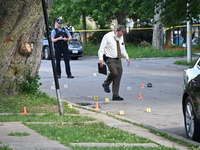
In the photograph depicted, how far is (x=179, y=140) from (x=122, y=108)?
4.54 meters

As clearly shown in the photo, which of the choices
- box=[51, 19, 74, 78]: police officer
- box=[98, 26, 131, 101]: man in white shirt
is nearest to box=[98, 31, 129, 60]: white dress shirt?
box=[98, 26, 131, 101]: man in white shirt

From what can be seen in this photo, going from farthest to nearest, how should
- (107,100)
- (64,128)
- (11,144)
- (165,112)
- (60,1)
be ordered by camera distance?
(60,1), (107,100), (165,112), (64,128), (11,144)

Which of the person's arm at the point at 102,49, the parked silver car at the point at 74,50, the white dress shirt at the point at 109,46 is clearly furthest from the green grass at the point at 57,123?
the parked silver car at the point at 74,50

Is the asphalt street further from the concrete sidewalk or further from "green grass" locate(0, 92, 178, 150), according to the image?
"green grass" locate(0, 92, 178, 150)

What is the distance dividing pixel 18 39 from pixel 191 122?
5.45m

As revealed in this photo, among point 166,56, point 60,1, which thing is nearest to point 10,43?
point 166,56

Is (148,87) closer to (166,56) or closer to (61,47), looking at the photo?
(61,47)

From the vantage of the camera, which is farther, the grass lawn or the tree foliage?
the tree foliage

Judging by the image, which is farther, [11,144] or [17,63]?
[17,63]

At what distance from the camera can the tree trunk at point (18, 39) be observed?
1229cm

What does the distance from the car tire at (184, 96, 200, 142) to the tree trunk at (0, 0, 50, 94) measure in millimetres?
4905

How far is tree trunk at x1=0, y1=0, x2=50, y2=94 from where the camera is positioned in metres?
12.3

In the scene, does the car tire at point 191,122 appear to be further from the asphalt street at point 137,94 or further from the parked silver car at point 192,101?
the asphalt street at point 137,94

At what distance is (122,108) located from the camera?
12.8 meters
